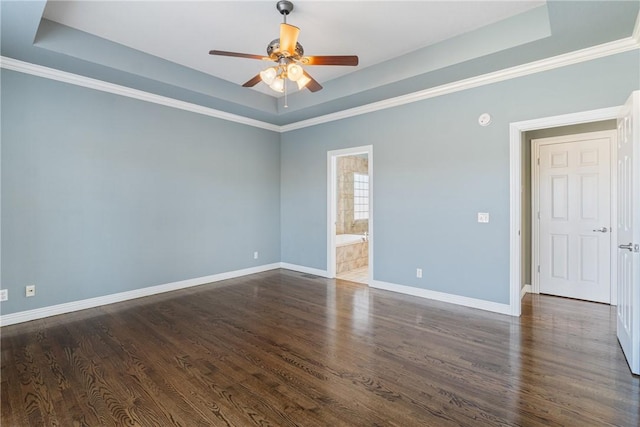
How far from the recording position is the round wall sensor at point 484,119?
12.3 feet

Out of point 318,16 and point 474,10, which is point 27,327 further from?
point 474,10

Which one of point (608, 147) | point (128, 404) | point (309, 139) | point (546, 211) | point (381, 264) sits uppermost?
point (309, 139)

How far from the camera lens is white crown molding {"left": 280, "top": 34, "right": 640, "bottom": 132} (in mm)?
2969

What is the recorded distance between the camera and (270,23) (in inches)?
122

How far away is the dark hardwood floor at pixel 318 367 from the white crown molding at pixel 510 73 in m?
2.77

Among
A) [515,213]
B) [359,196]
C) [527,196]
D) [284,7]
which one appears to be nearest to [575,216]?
[527,196]

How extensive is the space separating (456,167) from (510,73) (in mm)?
1188

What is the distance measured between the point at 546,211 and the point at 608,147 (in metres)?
1.06

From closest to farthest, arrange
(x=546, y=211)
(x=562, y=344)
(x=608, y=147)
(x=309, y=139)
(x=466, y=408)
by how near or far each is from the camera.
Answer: (x=466, y=408) < (x=562, y=344) < (x=608, y=147) < (x=546, y=211) < (x=309, y=139)

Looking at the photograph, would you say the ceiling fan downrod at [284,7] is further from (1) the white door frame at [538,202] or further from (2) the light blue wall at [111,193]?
(1) the white door frame at [538,202]

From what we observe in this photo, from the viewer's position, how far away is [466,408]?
6.53 ft

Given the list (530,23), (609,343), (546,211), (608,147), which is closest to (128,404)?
(609,343)

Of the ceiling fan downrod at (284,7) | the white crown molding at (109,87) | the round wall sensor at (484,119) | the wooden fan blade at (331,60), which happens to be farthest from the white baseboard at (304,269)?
the ceiling fan downrod at (284,7)

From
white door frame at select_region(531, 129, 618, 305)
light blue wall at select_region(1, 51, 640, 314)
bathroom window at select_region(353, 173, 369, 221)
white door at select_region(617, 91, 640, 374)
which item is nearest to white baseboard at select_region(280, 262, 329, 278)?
light blue wall at select_region(1, 51, 640, 314)
